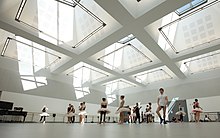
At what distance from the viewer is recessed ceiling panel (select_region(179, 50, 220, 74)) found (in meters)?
15.5

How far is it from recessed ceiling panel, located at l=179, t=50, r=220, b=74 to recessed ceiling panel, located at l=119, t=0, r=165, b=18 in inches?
390

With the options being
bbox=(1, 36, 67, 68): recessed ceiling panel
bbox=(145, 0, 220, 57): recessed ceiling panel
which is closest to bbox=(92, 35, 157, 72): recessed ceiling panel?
bbox=(145, 0, 220, 57): recessed ceiling panel

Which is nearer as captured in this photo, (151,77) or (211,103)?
(211,103)

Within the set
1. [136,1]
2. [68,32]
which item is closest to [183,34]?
[136,1]

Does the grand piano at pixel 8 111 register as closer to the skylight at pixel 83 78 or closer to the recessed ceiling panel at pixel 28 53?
the recessed ceiling panel at pixel 28 53

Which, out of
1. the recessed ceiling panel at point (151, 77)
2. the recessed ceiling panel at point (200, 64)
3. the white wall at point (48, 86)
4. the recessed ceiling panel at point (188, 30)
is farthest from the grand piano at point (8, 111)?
the recessed ceiling panel at point (200, 64)

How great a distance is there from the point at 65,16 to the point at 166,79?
15865 millimetres

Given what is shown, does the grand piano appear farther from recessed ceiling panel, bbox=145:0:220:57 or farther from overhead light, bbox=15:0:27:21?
recessed ceiling panel, bbox=145:0:220:57

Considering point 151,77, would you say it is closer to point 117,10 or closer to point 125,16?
point 125,16

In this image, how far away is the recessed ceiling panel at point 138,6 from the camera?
7613mm

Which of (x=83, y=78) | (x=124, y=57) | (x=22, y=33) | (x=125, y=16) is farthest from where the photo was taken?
(x=83, y=78)

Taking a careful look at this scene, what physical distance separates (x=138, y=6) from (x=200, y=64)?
12567 mm

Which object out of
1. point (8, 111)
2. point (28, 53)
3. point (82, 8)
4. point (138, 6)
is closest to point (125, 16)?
point (138, 6)

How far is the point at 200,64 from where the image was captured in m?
17.1
